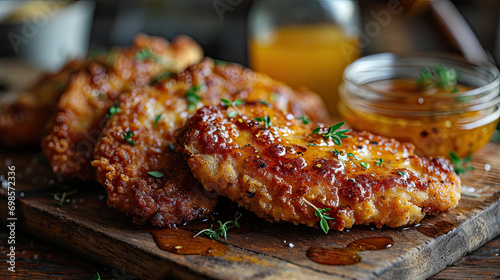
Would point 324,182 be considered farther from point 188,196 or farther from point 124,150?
point 124,150

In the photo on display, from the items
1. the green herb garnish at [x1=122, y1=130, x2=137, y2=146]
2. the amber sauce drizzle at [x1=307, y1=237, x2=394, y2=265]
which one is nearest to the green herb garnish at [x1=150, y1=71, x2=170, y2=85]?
the green herb garnish at [x1=122, y1=130, x2=137, y2=146]

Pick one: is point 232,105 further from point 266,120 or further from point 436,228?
point 436,228

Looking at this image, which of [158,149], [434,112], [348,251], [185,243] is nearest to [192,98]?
[158,149]

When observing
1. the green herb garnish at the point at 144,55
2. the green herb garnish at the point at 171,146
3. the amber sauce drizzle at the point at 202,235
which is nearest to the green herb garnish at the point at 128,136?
the green herb garnish at the point at 171,146

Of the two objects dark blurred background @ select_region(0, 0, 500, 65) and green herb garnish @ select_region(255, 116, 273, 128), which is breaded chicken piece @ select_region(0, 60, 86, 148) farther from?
dark blurred background @ select_region(0, 0, 500, 65)

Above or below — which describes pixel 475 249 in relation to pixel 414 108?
below

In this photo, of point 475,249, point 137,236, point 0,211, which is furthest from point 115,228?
point 475,249
